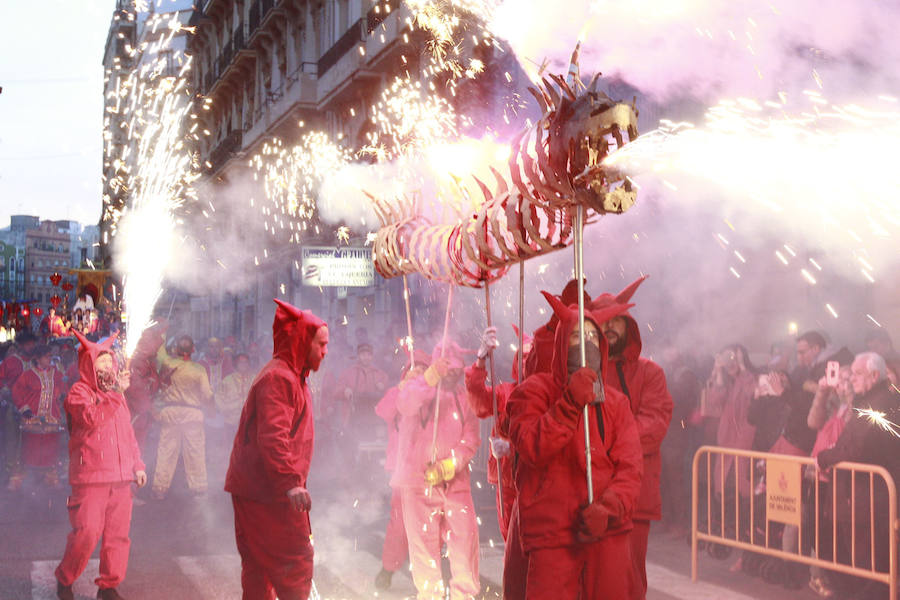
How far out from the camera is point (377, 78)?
18797mm

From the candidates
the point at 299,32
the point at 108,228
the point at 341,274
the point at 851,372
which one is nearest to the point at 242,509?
the point at 851,372

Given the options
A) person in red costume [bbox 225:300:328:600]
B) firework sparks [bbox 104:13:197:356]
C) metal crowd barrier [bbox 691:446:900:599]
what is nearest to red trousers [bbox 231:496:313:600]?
person in red costume [bbox 225:300:328:600]

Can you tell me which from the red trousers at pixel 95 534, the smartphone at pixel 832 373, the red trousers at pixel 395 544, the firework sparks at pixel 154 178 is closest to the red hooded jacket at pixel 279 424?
the red trousers at pixel 395 544

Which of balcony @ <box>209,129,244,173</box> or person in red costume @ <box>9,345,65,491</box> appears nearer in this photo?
person in red costume @ <box>9,345,65,491</box>

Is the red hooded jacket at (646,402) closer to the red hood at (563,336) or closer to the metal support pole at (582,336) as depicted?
the red hood at (563,336)

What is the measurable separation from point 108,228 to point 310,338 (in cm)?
7162

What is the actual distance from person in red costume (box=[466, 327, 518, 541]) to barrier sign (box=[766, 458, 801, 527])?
2.45 m

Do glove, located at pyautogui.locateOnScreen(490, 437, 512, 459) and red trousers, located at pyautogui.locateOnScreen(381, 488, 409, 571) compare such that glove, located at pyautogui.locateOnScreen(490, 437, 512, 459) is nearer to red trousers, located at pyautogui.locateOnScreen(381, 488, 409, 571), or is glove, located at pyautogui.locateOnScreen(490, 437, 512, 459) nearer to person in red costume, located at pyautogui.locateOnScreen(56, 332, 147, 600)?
red trousers, located at pyautogui.locateOnScreen(381, 488, 409, 571)

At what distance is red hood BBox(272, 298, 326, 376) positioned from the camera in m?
5.16

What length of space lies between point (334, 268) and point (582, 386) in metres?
11.9

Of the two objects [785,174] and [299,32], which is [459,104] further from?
[299,32]

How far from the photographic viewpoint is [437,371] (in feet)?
20.3

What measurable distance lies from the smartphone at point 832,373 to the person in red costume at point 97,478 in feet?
15.9

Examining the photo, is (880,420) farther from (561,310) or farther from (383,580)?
(383,580)
